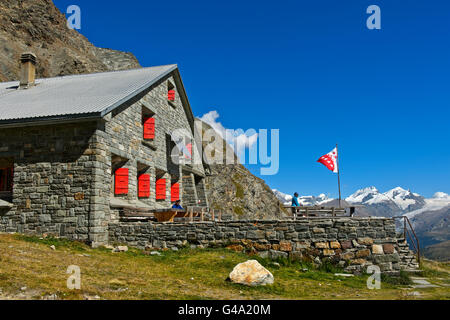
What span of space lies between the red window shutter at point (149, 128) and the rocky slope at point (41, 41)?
26.7 metres

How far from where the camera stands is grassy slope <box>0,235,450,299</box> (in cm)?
712

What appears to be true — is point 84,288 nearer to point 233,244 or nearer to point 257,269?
point 257,269

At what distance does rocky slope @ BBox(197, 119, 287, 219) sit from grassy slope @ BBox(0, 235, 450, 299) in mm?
26147

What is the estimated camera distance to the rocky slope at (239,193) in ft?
131

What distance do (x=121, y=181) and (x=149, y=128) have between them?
3292mm

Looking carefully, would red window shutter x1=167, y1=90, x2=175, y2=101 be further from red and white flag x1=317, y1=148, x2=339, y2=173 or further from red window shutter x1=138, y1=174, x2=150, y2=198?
red and white flag x1=317, y1=148, x2=339, y2=173

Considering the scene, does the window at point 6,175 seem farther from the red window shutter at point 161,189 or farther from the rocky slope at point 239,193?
the rocky slope at point 239,193

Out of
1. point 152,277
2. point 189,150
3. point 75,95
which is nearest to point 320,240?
point 152,277

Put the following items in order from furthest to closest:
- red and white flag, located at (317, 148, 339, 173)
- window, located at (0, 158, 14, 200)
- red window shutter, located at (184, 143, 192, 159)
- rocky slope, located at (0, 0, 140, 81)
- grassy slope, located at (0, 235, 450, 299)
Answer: rocky slope, located at (0, 0, 140, 81) < red window shutter, located at (184, 143, 192, 159) < red and white flag, located at (317, 148, 339, 173) < window, located at (0, 158, 14, 200) < grassy slope, located at (0, 235, 450, 299)

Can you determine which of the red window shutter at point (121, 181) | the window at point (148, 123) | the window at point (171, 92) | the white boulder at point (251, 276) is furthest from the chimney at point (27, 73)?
the white boulder at point (251, 276)

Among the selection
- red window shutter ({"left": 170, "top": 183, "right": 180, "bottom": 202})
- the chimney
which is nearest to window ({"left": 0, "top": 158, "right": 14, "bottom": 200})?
the chimney

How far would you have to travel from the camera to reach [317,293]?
8617mm

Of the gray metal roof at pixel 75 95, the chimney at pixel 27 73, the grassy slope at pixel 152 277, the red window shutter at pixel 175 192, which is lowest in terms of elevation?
the grassy slope at pixel 152 277
